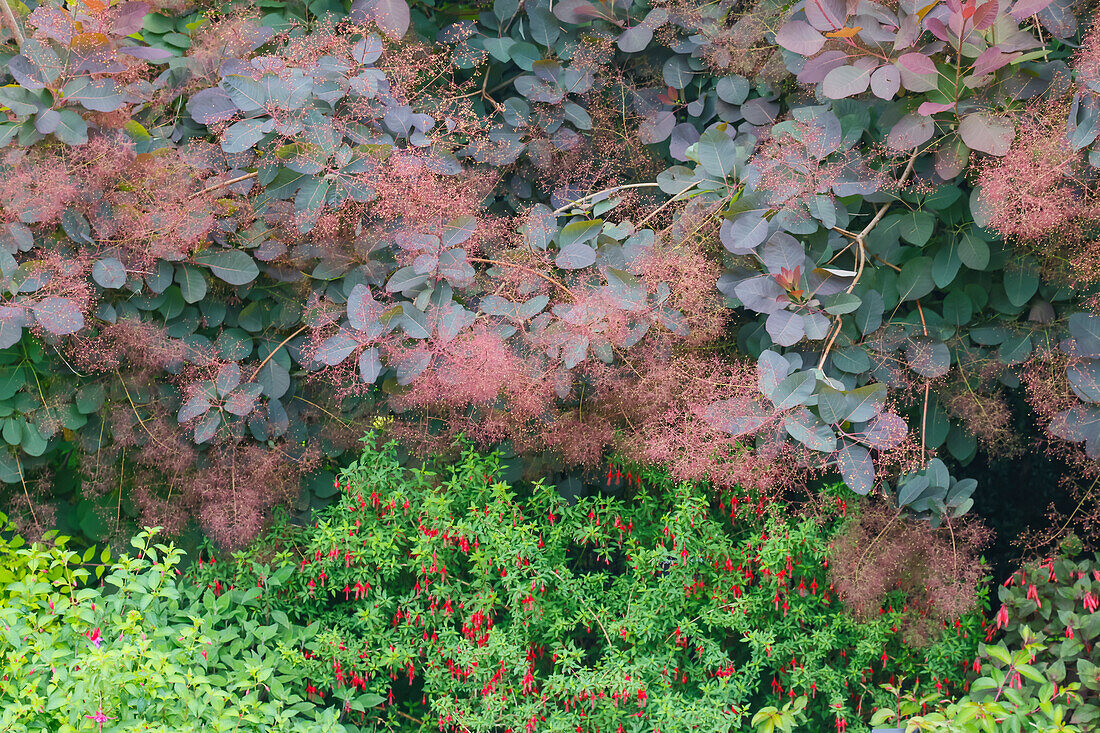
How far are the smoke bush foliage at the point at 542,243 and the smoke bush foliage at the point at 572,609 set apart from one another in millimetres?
201

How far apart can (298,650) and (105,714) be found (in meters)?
0.69

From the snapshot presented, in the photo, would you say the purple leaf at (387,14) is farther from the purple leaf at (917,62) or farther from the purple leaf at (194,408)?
the purple leaf at (917,62)

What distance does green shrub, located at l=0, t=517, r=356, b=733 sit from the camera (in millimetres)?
1914

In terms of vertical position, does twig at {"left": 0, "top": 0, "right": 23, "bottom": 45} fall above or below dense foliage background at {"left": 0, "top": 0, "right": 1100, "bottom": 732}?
above

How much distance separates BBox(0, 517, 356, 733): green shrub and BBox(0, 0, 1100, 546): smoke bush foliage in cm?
35

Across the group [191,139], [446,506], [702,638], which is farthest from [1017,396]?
[191,139]

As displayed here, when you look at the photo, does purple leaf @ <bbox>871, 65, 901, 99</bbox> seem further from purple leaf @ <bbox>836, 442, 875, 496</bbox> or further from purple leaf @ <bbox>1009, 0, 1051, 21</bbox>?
purple leaf @ <bbox>836, 442, 875, 496</bbox>

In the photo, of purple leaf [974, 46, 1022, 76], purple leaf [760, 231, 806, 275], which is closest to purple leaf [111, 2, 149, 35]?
purple leaf [760, 231, 806, 275]

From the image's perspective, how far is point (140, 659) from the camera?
2.06 meters

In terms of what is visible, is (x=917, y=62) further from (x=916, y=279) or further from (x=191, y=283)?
(x=191, y=283)

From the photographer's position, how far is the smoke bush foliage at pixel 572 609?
94.7 inches

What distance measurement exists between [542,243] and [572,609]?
109cm

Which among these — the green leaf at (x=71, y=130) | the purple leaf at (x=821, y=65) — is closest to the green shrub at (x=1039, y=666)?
the purple leaf at (x=821, y=65)

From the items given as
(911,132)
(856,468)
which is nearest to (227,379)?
(856,468)
